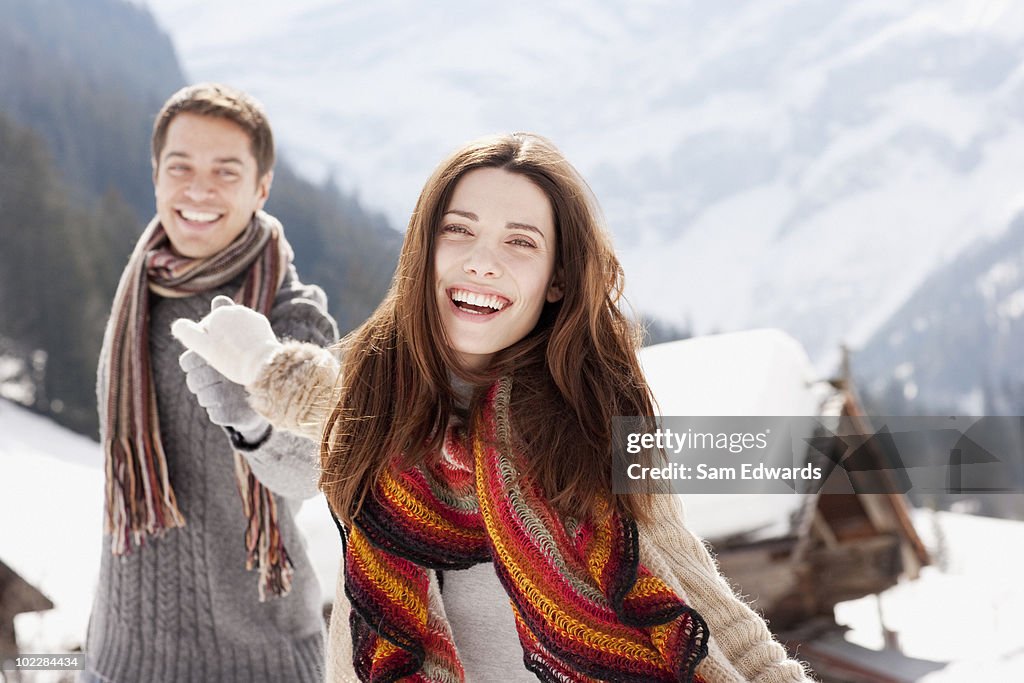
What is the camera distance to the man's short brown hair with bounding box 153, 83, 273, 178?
180cm

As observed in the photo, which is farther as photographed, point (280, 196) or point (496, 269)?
point (280, 196)

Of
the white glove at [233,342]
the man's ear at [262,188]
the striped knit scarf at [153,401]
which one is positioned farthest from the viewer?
the man's ear at [262,188]

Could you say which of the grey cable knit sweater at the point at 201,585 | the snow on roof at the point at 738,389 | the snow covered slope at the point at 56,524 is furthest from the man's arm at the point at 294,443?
the snow on roof at the point at 738,389

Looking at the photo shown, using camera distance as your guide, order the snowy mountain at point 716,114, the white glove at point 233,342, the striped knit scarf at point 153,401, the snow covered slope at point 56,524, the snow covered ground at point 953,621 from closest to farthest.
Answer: the white glove at point 233,342, the striped knit scarf at point 153,401, the snow covered slope at point 56,524, the snow covered ground at point 953,621, the snowy mountain at point 716,114

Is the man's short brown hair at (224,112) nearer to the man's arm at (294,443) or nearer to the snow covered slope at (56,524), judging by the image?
the man's arm at (294,443)

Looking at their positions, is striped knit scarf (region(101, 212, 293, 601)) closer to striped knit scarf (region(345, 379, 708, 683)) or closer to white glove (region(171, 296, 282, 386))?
white glove (region(171, 296, 282, 386))

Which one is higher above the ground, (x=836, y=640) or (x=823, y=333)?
(x=836, y=640)

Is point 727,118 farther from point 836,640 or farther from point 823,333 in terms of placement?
point 836,640

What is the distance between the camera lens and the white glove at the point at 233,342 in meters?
1.52

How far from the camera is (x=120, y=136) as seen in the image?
93.5 ft

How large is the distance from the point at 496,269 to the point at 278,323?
0.64 m

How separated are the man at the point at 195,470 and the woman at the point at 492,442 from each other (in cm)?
36

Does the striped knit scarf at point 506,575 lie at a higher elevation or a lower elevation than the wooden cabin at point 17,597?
higher

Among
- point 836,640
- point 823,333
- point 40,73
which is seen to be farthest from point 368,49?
point 836,640
